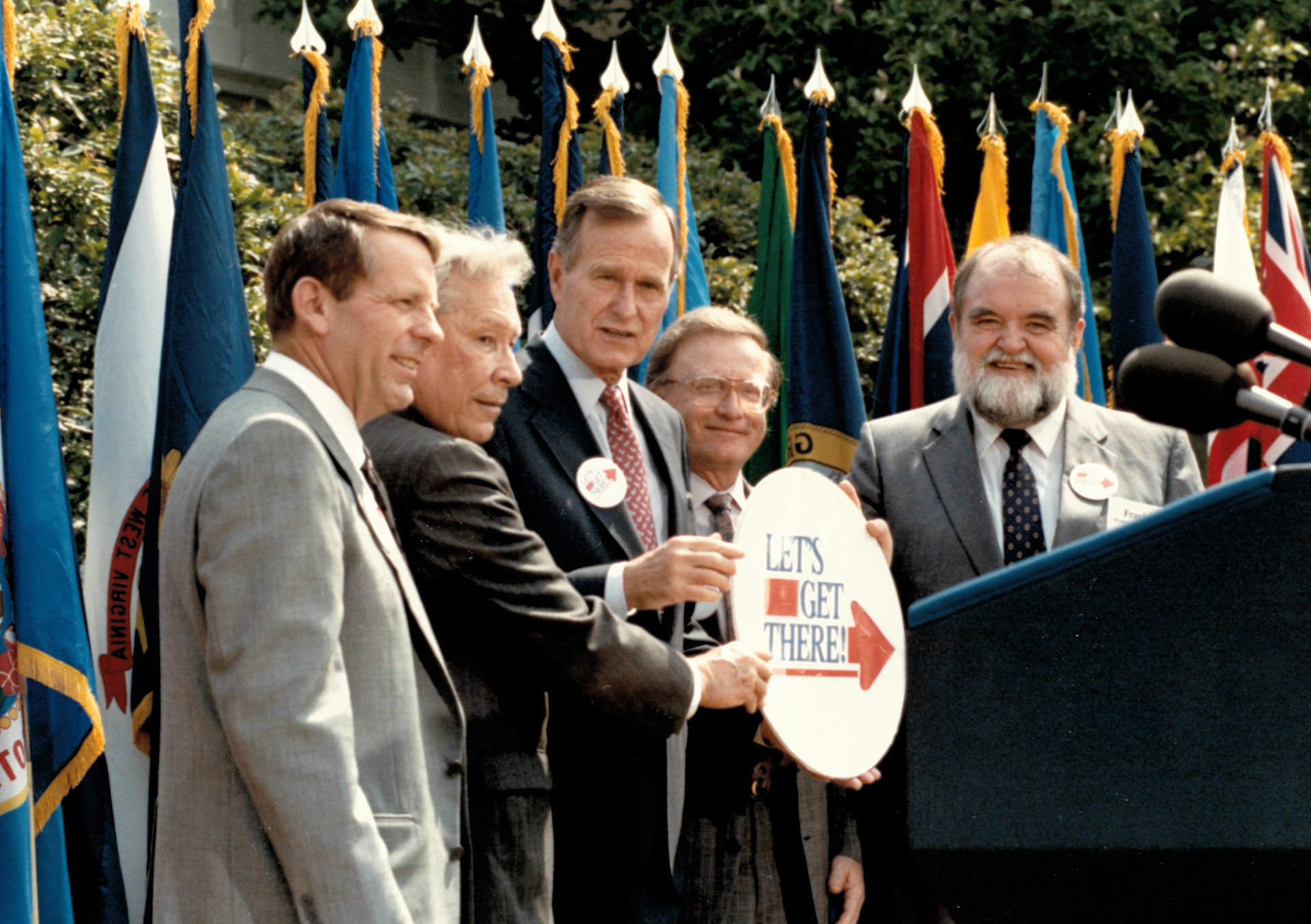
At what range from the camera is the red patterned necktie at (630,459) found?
9.31ft

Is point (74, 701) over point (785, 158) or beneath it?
beneath

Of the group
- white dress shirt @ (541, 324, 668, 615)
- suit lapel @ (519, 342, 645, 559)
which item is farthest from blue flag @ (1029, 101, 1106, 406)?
suit lapel @ (519, 342, 645, 559)

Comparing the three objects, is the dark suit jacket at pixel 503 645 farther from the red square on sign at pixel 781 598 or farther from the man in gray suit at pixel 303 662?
the red square on sign at pixel 781 598

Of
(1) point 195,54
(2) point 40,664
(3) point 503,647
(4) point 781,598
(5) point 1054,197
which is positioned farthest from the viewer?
(5) point 1054,197

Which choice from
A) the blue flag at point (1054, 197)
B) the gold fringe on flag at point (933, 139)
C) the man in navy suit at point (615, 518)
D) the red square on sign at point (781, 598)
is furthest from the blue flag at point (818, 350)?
the red square on sign at point (781, 598)

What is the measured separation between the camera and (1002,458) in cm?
329

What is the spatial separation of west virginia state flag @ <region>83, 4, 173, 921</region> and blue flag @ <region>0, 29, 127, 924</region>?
207mm

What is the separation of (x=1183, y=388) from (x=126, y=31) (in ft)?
10.4

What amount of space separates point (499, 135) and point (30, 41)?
5715mm

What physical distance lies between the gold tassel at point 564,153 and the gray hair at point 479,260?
6.51ft

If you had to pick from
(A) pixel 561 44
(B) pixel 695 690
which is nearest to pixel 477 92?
(A) pixel 561 44

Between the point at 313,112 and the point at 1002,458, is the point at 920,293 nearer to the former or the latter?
the point at 1002,458

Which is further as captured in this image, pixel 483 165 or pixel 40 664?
pixel 483 165

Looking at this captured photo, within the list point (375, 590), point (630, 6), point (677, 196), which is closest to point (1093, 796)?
point (375, 590)
